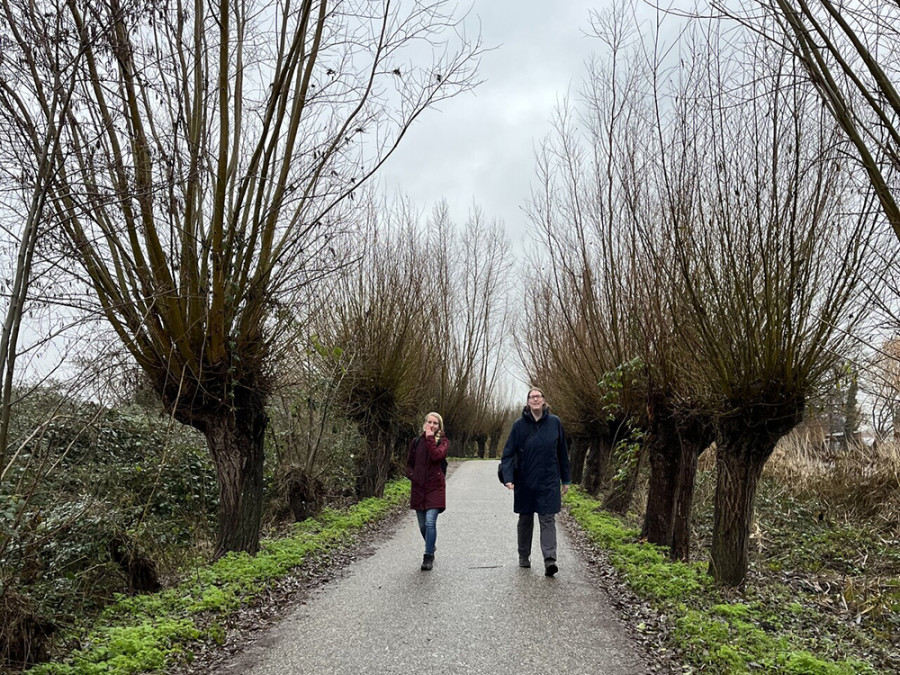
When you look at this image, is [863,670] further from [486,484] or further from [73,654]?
[486,484]

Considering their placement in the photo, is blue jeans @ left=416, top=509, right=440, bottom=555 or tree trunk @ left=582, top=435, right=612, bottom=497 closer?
blue jeans @ left=416, top=509, right=440, bottom=555

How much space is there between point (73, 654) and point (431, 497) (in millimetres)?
4093

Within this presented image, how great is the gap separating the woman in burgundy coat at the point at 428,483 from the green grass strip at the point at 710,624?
7.69ft

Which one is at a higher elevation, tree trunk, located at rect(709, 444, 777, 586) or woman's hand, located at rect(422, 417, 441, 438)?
woman's hand, located at rect(422, 417, 441, 438)

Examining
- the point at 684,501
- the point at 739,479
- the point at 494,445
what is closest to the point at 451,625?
the point at 739,479

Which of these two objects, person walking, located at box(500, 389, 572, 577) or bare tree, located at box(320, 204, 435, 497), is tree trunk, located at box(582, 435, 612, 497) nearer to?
bare tree, located at box(320, 204, 435, 497)

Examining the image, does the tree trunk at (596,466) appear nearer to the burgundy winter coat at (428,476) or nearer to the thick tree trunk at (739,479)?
the burgundy winter coat at (428,476)

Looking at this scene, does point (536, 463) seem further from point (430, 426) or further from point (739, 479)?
point (739, 479)

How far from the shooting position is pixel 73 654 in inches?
176

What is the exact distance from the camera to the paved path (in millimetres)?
4676

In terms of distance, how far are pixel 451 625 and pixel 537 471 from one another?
7.43 ft

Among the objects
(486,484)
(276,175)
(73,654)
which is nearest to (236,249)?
(276,175)

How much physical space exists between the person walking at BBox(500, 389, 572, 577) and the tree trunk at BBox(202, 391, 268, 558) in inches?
127

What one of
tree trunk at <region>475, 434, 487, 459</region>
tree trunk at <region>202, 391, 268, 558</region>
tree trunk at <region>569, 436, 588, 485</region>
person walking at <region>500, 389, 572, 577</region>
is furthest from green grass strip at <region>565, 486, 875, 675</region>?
tree trunk at <region>475, 434, 487, 459</region>
